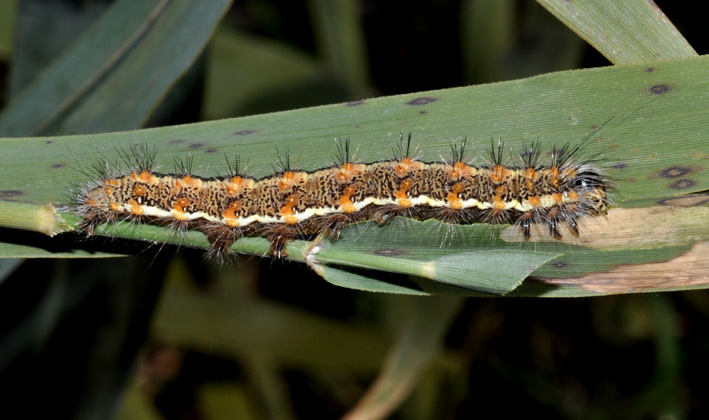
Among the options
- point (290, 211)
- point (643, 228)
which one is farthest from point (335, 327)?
point (643, 228)

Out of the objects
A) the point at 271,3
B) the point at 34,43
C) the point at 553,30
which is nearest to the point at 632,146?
the point at 553,30

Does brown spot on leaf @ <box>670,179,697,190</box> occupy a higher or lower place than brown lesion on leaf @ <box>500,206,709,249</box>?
higher

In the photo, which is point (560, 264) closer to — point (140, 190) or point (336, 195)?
point (336, 195)

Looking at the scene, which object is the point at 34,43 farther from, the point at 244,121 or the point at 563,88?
the point at 563,88

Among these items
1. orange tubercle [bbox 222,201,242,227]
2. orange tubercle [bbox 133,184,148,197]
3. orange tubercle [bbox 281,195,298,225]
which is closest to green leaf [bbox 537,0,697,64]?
orange tubercle [bbox 281,195,298,225]

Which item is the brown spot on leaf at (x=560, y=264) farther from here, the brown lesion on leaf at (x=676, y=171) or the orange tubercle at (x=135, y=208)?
the orange tubercle at (x=135, y=208)

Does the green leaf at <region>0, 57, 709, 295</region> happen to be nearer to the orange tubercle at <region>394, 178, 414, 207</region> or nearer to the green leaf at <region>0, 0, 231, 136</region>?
the orange tubercle at <region>394, 178, 414, 207</region>

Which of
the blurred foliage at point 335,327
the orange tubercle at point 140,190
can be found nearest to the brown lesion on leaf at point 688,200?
the blurred foliage at point 335,327
